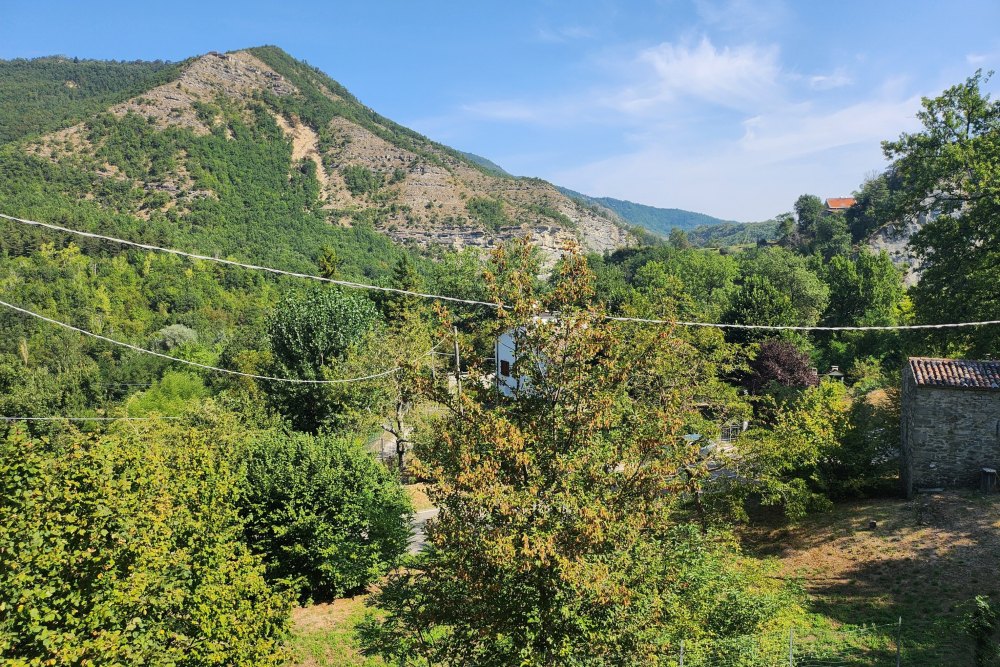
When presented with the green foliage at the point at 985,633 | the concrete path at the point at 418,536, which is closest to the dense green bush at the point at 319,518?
the concrete path at the point at 418,536

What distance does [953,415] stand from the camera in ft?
58.4

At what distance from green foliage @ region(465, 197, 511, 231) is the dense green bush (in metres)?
124

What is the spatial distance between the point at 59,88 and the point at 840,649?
688ft

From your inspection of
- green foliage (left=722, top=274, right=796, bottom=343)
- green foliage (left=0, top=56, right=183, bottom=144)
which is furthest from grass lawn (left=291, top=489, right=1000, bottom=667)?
green foliage (left=0, top=56, right=183, bottom=144)

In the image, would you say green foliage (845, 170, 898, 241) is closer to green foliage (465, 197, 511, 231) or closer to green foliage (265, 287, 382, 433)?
green foliage (465, 197, 511, 231)

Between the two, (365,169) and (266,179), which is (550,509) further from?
(365,169)

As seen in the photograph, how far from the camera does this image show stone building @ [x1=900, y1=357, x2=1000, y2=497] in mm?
17484

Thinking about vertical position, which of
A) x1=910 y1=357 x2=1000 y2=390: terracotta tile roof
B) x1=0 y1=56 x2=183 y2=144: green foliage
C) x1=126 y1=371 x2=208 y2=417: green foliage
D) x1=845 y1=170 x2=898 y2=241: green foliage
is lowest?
x1=126 y1=371 x2=208 y2=417: green foliage

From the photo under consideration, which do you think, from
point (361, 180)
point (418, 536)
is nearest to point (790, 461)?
point (418, 536)

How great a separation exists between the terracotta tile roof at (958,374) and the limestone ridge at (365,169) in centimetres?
10086

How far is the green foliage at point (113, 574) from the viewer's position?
239 inches

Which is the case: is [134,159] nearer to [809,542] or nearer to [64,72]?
[64,72]

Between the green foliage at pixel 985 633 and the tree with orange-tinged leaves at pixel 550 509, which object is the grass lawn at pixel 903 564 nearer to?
the green foliage at pixel 985 633

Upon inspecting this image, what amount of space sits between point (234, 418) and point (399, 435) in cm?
741
